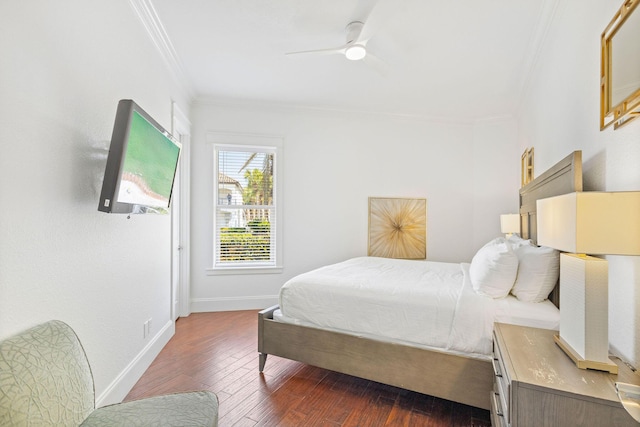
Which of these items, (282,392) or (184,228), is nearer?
(282,392)

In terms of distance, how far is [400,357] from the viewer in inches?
79.4

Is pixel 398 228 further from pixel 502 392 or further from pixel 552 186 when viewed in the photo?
pixel 502 392

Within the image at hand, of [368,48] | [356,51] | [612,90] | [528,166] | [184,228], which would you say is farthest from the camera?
[184,228]

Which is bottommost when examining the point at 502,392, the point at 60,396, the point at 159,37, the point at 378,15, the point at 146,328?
the point at 146,328

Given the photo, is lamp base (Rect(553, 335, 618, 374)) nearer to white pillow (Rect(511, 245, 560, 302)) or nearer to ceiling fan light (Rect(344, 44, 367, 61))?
white pillow (Rect(511, 245, 560, 302))

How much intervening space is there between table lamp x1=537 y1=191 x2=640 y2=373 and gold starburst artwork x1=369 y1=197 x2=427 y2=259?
3.01 m

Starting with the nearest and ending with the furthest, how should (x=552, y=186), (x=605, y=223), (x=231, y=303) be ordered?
(x=605, y=223) < (x=552, y=186) < (x=231, y=303)

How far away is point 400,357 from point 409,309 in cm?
31

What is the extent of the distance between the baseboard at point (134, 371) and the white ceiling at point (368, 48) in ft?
8.57

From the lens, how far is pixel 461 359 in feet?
6.05

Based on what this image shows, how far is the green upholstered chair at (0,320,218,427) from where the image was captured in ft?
3.25

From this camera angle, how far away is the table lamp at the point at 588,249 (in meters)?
1.02

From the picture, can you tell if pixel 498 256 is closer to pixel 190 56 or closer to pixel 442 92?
pixel 442 92

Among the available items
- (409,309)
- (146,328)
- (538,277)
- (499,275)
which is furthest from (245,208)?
(538,277)
